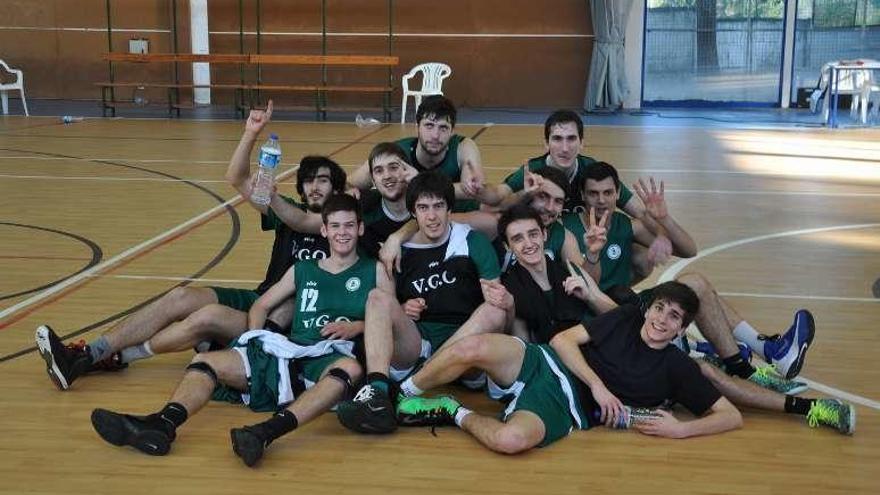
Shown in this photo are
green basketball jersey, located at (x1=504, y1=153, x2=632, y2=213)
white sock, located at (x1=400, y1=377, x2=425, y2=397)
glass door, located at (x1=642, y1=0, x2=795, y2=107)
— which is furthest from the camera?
glass door, located at (x1=642, y1=0, x2=795, y2=107)

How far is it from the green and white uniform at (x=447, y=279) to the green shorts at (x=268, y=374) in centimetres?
51

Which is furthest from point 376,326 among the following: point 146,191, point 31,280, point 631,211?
point 146,191

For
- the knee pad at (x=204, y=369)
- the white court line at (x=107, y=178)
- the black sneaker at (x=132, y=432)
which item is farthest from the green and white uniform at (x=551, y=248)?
the white court line at (x=107, y=178)

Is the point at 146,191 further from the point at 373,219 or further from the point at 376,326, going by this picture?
the point at 376,326

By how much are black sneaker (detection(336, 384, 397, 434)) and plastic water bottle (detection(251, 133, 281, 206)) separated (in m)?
1.23

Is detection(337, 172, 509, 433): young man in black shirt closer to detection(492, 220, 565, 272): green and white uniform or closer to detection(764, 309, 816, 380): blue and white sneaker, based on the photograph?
detection(492, 220, 565, 272): green and white uniform

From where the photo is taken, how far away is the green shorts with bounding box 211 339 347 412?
4191 millimetres

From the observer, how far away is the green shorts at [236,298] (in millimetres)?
4660

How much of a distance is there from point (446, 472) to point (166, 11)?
16912 millimetres

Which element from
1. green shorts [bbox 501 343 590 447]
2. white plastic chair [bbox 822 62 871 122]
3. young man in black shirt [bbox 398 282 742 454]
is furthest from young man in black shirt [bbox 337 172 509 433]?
white plastic chair [bbox 822 62 871 122]

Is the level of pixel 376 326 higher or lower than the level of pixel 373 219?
lower

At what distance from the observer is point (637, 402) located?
159 inches

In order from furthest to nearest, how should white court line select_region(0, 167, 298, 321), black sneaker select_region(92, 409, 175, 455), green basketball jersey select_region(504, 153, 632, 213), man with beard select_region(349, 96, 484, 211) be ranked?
white court line select_region(0, 167, 298, 321)
green basketball jersey select_region(504, 153, 632, 213)
man with beard select_region(349, 96, 484, 211)
black sneaker select_region(92, 409, 175, 455)

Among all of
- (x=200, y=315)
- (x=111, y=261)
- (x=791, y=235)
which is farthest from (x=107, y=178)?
(x=791, y=235)
